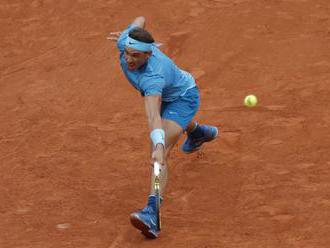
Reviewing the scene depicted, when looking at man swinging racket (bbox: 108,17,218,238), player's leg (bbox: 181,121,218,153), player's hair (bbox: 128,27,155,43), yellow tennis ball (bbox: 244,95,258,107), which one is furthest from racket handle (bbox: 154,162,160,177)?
yellow tennis ball (bbox: 244,95,258,107)

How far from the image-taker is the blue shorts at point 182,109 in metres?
8.38

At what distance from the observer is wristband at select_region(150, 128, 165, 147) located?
7477 millimetres

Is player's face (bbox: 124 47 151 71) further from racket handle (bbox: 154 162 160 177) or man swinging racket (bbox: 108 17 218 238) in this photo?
racket handle (bbox: 154 162 160 177)

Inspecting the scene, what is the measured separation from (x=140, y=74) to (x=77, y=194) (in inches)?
68.2

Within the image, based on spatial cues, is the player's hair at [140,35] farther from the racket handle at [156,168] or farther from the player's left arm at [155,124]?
the racket handle at [156,168]

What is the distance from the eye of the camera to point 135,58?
7.79m

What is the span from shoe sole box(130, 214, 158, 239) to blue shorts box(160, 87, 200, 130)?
115cm

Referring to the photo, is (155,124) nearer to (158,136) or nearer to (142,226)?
(158,136)

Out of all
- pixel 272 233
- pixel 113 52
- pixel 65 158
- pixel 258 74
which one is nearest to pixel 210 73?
pixel 258 74

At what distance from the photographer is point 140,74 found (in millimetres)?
7883

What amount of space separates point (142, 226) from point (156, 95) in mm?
1117

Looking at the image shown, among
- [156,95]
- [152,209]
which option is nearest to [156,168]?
[152,209]

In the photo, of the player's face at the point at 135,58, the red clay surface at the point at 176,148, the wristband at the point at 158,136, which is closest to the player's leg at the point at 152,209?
the red clay surface at the point at 176,148

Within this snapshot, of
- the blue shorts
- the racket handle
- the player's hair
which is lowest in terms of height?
the blue shorts
